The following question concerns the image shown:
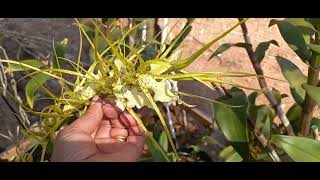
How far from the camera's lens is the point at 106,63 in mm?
901

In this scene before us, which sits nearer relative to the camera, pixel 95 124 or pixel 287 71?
pixel 95 124

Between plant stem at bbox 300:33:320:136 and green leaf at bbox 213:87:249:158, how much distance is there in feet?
0.54

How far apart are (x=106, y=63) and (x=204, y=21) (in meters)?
1.69

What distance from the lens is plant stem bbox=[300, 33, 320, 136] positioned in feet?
3.51

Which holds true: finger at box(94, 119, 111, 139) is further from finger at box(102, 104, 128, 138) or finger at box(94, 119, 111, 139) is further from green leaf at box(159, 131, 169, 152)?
green leaf at box(159, 131, 169, 152)

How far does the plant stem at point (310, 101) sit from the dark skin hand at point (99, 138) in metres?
0.43

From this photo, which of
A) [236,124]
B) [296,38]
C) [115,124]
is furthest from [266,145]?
[115,124]

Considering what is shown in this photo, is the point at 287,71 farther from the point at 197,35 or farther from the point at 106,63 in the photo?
the point at 197,35

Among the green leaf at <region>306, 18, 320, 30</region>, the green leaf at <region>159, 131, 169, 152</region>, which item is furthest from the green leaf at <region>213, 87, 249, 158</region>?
the green leaf at <region>159, 131, 169, 152</region>

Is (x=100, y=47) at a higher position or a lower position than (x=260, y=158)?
higher

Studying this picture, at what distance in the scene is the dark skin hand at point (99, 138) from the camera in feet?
2.89
